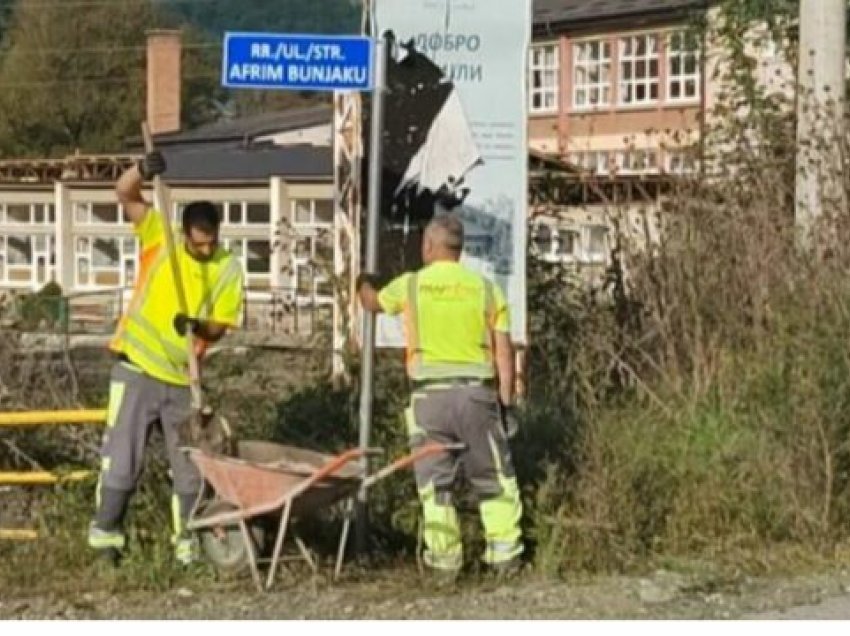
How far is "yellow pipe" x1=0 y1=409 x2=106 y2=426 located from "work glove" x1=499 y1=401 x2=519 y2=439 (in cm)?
221

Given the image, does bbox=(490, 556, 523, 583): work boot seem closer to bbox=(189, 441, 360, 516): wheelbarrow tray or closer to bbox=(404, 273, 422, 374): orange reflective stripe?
bbox=(189, 441, 360, 516): wheelbarrow tray

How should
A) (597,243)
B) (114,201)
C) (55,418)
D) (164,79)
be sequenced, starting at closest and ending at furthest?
(55,418) < (597,243) < (114,201) < (164,79)

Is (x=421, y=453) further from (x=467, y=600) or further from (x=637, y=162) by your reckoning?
(x=637, y=162)

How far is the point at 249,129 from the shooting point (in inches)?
3280

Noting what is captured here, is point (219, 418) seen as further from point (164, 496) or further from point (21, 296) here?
point (21, 296)

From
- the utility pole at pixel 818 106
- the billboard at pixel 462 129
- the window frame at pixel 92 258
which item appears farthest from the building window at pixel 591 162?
the window frame at pixel 92 258

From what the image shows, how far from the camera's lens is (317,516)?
459 inches

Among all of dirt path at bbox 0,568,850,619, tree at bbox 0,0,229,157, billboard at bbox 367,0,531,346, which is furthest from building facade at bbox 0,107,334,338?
dirt path at bbox 0,568,850,619

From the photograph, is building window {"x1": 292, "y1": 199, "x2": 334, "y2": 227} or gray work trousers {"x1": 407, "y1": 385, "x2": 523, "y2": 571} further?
building window {"x1": 292, "y1": 199, "x2": 334, "y2": 227}

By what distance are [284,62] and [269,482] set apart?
2.33m

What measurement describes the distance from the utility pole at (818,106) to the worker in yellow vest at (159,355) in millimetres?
4661

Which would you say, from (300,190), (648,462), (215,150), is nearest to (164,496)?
(648,462)

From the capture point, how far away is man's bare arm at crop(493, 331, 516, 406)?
11.6 metres

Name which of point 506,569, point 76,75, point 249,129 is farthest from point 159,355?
point 76,75
